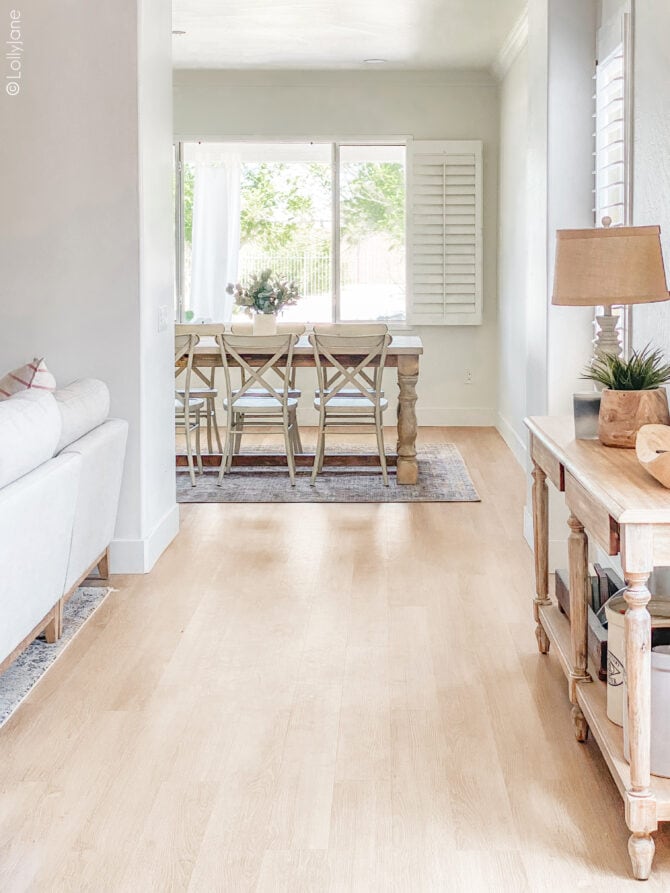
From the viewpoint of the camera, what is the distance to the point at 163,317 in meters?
4.80

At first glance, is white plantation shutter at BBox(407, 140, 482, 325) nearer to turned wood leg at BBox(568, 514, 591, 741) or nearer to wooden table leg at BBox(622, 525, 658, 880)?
turned wood leg at BBox(568, 514, 591, 741)

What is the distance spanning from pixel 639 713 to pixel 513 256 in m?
6.01

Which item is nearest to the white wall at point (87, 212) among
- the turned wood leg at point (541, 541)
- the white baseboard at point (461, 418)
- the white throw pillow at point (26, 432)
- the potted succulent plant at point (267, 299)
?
the white throw pillow at point (26, 432)

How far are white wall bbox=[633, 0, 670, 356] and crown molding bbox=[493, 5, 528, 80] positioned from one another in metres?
3.06

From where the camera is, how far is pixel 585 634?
279cm

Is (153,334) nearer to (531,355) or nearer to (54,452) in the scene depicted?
(54,452)

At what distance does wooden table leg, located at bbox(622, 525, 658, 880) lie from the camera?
2.13 meters

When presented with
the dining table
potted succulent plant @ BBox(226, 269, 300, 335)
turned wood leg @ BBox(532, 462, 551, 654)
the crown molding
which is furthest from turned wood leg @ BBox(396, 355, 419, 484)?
turned wood leg @ BBox(532, 462, 551, 654)

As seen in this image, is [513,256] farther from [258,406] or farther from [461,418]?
[258,406]

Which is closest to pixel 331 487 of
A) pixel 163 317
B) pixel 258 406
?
pixel 258 406

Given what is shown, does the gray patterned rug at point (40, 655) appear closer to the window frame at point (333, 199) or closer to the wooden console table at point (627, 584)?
the wooden console table at point (627, 584)

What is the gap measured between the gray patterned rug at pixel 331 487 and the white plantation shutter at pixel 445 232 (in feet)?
6.55

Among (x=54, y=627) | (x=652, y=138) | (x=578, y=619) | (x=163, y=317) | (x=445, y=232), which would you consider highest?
(x=445, y=232)

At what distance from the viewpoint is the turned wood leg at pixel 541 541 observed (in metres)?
3.35
